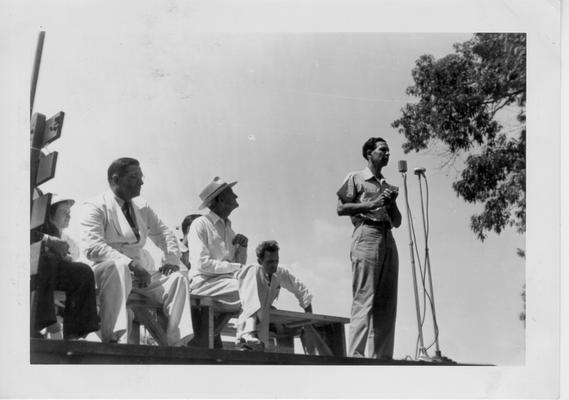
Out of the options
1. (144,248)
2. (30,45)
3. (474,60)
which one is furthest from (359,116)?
(30,45)

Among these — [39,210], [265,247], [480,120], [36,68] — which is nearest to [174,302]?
[265,247]

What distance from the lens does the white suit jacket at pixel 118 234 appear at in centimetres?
Answer: 683

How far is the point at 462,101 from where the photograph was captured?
7578 millimetres

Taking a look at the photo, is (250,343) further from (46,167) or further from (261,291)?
(46,167)

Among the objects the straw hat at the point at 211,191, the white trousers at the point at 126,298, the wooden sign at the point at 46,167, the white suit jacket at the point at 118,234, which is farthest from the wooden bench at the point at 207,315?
the wooden sign at the point at 46,167

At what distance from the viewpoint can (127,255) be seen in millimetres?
6949

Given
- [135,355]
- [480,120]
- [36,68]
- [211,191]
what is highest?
[36,68]

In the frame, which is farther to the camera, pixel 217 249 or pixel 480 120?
pixel 480 120

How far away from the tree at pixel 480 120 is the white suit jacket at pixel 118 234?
1.66 m

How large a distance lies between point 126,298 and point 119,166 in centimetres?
86

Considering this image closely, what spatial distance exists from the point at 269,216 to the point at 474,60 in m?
1.68

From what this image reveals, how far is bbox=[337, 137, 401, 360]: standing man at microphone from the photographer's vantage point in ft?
23.8

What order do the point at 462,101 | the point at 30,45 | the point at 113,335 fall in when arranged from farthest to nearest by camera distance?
the point at 462,101, the point at 30,45, the point at 113,335

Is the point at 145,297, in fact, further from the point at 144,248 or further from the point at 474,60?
the point at 474,60
